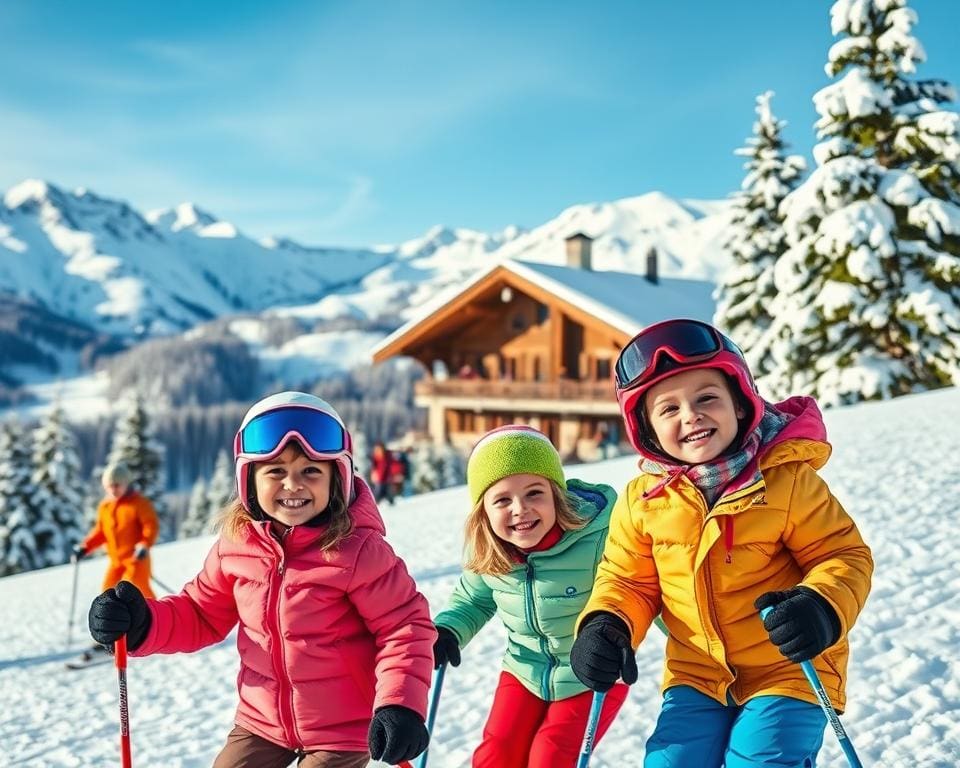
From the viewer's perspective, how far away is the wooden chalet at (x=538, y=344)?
2442cm

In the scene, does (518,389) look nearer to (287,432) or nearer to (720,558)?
(287,432)

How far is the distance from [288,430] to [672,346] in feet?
4.11

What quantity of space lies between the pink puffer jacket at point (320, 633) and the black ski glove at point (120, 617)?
0.04 metres

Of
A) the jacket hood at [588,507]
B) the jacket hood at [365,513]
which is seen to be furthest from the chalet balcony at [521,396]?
the jacket hood at [365,513]

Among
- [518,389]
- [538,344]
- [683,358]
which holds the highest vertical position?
[538,344]

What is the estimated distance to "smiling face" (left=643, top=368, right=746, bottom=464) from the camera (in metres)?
2.33

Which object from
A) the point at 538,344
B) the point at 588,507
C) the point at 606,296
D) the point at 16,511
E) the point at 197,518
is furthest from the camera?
the point at 197,518

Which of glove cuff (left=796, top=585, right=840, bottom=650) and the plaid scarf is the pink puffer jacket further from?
glove cuff (left=796, top=585, right=840, bottom=650)

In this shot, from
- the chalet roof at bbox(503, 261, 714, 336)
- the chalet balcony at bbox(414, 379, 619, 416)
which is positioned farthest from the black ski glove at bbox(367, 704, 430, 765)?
the chalet balcony at bbox(414, 379, 619, 416)

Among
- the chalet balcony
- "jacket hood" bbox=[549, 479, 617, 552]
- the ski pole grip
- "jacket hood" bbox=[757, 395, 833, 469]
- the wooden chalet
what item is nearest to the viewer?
"jacket hood" bbox=[757, 395, 833, 469]

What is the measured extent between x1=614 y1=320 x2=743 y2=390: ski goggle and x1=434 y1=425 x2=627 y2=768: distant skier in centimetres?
73

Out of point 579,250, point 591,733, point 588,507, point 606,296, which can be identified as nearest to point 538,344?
point 606,296

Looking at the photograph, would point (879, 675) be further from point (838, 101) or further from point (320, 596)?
point (838, 101)

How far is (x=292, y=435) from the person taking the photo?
8.82 ft
